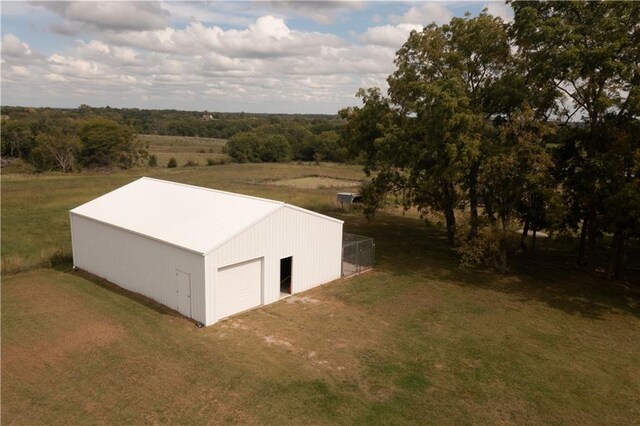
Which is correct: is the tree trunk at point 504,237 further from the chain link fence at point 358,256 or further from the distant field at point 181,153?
the distant field at point 181,153

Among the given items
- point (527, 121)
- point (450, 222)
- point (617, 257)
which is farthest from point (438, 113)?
point (617, 257)

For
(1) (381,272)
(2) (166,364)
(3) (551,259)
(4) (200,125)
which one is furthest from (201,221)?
(4) (200,125)

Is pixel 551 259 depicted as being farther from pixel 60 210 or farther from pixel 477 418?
pixel 60 210

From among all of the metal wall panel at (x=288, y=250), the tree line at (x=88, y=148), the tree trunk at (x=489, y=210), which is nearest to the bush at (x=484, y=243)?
the tree trunk at (x=489, y=210)

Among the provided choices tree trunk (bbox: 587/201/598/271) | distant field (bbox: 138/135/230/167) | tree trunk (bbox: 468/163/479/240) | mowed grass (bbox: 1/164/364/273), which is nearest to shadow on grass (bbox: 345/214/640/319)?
tree trunk (bbox: 587/201/598/271)

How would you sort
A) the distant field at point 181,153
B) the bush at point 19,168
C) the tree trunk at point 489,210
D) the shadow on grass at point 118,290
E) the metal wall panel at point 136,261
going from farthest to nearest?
the distant field at point 181,153, the bush at point 19,168, the tree trunk at point 489,210, the shadow on grass at point 118,290, the metal wall panel at point 136,261

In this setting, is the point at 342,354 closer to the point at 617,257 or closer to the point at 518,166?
the point at 518,166
